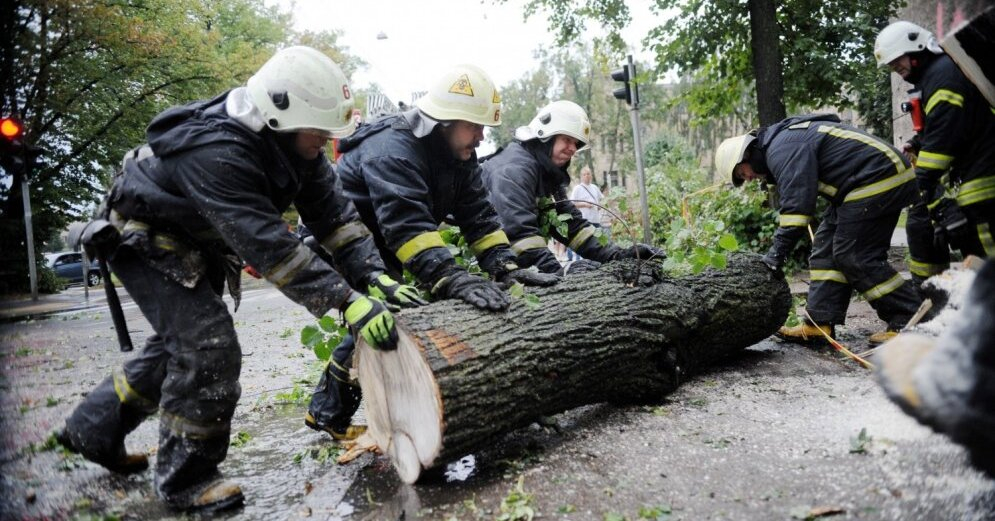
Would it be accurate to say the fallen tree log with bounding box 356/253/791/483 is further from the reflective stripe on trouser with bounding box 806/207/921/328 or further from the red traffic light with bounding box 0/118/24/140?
the red traffic light with bounding box 0/118/24/140

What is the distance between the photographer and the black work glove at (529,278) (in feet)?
10.7

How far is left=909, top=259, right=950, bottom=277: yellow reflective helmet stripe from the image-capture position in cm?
489

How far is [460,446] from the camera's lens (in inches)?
96.7

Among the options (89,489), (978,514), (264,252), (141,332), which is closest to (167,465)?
(89,489)

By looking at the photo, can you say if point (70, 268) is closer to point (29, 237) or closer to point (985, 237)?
point (29, 237)

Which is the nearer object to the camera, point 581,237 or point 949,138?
point 949,138

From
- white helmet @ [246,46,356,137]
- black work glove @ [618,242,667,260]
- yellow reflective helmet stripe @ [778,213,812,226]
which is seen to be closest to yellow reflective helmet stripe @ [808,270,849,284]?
yellow reflective helmet stripe @ [778,213,812,226]

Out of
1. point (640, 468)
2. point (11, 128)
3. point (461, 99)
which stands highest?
point (11, 128)

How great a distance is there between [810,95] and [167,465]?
9.54m

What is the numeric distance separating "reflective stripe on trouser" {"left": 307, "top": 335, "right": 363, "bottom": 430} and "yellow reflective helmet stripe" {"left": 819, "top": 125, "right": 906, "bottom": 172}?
141 inches

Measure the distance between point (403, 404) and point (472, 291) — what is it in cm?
61

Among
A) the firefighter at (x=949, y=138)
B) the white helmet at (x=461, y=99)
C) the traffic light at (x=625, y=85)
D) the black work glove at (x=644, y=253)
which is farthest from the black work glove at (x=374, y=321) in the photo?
the traffic light at (x=625, y=85)

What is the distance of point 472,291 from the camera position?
2.87 metres

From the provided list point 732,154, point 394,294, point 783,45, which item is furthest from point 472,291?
point 783,45
